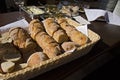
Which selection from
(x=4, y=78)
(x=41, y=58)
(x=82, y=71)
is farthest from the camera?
(x=82, y=71)

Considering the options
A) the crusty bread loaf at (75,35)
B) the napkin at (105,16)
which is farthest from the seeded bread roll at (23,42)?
the napkin at (105,16)

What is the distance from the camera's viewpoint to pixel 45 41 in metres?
0.65

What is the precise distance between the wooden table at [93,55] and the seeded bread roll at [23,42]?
0.12 metres

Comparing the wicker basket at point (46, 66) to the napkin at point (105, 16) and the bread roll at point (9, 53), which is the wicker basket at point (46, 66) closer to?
the bread roll at point (9, 53)

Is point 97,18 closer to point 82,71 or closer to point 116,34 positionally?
point 116,34

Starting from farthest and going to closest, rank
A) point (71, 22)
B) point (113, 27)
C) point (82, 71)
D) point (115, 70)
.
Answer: point (115, 70) < point (113, 27) < point (71, 22) < point (82, 71)

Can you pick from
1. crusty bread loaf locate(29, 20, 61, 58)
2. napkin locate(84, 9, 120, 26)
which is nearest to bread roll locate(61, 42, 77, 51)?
crusty bread loaf locate(29, 20, 61, 58)

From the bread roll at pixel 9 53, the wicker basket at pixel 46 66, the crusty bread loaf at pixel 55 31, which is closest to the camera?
the wicker basket at pixel 46 66

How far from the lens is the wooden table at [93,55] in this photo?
0.58 m

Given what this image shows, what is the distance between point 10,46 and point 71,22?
323mm

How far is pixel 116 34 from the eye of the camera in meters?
0.92

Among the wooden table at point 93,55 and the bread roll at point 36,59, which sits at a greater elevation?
the bread roll at point 36,59

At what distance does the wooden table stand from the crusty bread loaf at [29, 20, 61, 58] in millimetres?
55

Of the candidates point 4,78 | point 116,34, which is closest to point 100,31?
point 116,34
